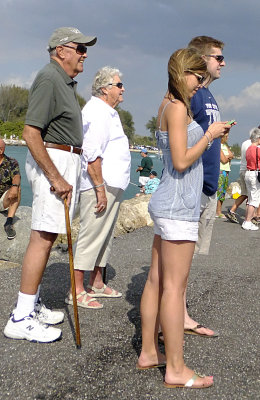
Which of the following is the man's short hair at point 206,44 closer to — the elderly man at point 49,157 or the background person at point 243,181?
the elderly man at point 49,157

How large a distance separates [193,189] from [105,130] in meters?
1.47

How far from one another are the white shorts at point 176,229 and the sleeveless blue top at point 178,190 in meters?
0.02

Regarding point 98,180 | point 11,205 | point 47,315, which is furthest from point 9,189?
point 47,315

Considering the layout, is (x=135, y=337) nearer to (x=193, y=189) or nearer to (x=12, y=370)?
(x=12, y=370)

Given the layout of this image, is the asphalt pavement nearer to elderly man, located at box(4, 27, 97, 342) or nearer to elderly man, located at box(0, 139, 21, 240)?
elderly man, located at box(4, 27, 97, 342)

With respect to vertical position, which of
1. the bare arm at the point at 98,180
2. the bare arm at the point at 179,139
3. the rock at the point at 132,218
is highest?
the bare arm at the point at 179,139

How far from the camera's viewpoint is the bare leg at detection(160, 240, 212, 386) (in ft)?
8.82

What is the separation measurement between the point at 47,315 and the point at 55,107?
163cm

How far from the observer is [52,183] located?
10.4 ft

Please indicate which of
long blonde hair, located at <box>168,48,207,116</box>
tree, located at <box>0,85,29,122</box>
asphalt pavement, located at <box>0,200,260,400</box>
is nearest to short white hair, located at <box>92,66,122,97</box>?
long blonde hair, located at <box>168,48,207,116</box>

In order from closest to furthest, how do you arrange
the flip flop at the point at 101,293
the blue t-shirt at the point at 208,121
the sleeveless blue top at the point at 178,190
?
the sleeveless blue top at the point at 178,190 < the blue t-shirt at the point at 208,121 < the flip flop at the point at 101,293

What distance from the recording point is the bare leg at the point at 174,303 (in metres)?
2.69

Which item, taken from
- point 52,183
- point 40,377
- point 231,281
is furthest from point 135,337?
point 231,281

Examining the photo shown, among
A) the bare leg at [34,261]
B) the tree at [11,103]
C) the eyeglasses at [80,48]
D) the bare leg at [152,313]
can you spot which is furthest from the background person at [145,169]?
the tree at [11,103]
